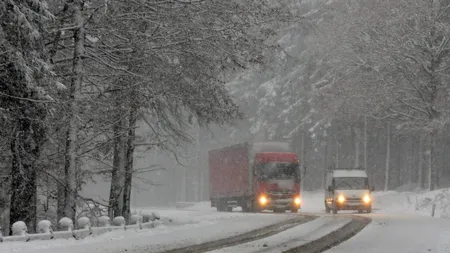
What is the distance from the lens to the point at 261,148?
37000mm

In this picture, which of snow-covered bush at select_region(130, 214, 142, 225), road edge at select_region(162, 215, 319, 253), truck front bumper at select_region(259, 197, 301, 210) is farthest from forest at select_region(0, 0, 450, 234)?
truck front bumper at select_region(259, 197, 301, 210)

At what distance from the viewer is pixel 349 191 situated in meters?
35.6

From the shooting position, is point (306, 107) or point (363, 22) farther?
point (306, 107)

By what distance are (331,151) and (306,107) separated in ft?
30.9

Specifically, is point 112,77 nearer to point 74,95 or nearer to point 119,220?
point 74,95

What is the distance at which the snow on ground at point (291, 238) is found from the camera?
14992mm

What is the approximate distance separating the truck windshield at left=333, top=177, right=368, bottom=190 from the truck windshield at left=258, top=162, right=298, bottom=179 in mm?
2314

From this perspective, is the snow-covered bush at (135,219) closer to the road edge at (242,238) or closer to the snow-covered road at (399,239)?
the road edge at (242,238)

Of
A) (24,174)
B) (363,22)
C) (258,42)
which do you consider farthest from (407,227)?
(363,22)

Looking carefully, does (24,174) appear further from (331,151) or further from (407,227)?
(331,151)

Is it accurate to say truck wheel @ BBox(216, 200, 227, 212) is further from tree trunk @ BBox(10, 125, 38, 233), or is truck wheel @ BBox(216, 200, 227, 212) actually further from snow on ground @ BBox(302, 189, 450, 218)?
tree trunk @ BBox(10, 125, 38, 233)

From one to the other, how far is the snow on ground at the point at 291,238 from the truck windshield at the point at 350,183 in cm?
1204

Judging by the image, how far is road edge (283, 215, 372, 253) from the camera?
A: 14.9 meters

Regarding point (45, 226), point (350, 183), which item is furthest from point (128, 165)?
point (350, 183)
